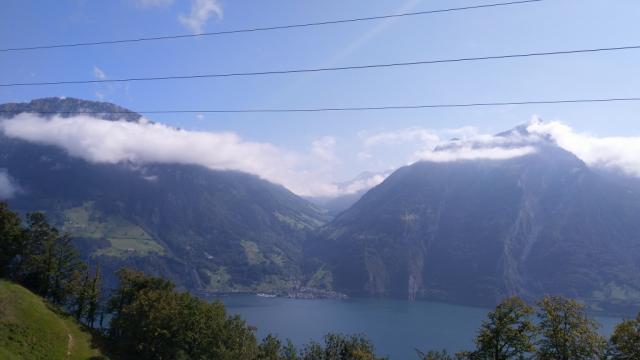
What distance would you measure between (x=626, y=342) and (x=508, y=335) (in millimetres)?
9270

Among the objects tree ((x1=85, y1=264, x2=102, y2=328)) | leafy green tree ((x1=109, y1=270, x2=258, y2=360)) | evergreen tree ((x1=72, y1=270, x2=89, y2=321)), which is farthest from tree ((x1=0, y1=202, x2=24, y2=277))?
leafy green tree ((x1=109, y1=270, x2=258, y2=360))

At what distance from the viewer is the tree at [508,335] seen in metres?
47.0

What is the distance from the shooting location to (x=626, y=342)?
42875mm

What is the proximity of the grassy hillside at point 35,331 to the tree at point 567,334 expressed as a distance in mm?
55542

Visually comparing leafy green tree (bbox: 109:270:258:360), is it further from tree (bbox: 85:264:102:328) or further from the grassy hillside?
tree (bbox: 85:264:102:328)

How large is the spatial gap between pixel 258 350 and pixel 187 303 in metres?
13.8

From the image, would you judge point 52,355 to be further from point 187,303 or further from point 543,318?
point 543,318

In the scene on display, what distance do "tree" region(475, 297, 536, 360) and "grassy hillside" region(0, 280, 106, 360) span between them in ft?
166

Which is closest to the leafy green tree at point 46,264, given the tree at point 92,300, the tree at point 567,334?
the tree at point 92,300

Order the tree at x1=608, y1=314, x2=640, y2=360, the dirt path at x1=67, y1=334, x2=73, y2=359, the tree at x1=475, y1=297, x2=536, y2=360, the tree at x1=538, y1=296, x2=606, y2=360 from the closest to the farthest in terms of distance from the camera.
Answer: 1. the tree at x1=608, y1=314, x2=640, y2=360
2. the tree at x1=538, y1=296, x2=606, y2=360
3. the tree at x1=475, y1=297, x2=536, y2=360
4. the dirt path at x1=67, y1=334, x2=73, y2=359

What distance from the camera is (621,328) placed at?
43281mm

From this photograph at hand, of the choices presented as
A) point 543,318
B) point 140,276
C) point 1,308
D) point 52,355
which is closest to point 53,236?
point 140,276

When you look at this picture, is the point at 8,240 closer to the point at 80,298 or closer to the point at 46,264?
the point at 46,264

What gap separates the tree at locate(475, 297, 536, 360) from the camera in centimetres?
4697
